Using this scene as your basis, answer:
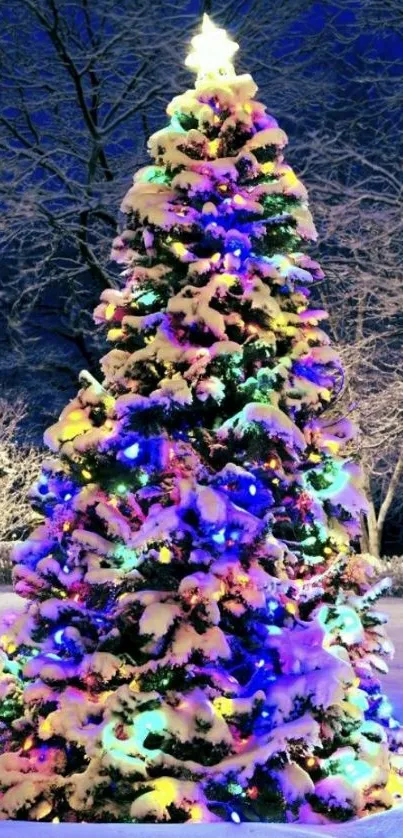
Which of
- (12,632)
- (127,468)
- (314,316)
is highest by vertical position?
(314,316)

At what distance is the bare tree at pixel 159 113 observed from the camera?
13.0m

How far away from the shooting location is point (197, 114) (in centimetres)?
420

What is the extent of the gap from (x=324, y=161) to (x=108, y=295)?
9.30m

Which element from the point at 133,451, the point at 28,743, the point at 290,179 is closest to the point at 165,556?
the point at 133,451

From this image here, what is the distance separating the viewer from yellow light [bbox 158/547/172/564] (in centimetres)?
372

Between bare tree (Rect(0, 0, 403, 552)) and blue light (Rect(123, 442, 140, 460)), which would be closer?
blue light (Rect(123, 442, 140, 460))

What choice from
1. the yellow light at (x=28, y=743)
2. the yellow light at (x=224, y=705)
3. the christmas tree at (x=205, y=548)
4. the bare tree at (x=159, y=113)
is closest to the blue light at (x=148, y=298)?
the christmas tree at (x=205, y=548)

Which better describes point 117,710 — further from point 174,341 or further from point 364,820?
point 174,341

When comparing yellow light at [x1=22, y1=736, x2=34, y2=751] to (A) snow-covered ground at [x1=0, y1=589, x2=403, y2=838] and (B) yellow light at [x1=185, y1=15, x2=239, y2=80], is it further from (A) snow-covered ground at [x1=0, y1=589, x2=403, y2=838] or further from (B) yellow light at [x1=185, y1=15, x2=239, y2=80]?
(B) yellow light at [x1=185, y1=15, x2=239, y2=80]

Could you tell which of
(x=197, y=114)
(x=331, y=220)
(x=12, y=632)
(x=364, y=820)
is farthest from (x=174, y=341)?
(x=331, y=220)

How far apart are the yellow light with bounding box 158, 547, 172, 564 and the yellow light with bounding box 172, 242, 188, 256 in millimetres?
1235

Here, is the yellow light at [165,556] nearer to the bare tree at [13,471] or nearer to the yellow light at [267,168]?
the yellow light at [267,168]

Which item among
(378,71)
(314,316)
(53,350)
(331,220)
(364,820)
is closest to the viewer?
(364,820)

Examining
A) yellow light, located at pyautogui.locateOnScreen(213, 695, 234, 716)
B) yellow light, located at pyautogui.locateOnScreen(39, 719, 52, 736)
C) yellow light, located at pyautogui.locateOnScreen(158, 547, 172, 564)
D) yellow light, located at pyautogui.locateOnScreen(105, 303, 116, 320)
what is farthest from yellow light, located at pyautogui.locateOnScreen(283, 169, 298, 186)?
yellow light, located at pyautogui.locateOnScreen(39, 719, 52, 736)
